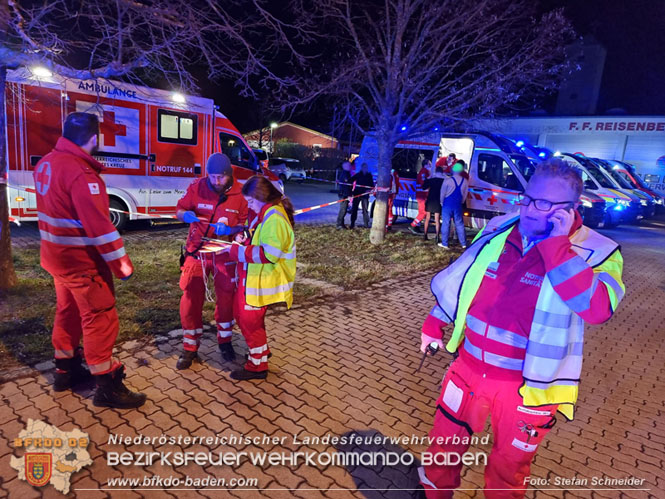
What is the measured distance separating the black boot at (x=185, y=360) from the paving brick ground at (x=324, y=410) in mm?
85

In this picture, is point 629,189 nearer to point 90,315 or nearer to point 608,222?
point 608,222

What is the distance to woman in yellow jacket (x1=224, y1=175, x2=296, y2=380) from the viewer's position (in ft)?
11.0

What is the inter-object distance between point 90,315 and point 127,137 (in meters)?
7.05

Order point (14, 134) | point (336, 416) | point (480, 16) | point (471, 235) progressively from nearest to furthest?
point (336, 416)
point (14, 134)
point (480, 16)
point (471, 235)

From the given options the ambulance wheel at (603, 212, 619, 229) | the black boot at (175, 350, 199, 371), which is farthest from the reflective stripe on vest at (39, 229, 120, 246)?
the ambulance wheel at (603, 212, 619, 229)

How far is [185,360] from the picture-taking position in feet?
12.9

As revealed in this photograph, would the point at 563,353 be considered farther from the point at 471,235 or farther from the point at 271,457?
the point at 471,235

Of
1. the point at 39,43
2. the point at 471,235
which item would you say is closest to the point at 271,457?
the point at 39,43

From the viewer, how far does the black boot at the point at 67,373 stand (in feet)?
11.2

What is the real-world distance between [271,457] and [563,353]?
2.01 metres

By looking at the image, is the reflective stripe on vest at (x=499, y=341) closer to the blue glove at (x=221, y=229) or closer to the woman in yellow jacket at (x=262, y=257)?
the woman in yellow jacket at (x=262, y=257)

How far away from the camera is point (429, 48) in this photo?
8.93 meters

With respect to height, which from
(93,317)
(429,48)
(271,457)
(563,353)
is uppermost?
(429,48)

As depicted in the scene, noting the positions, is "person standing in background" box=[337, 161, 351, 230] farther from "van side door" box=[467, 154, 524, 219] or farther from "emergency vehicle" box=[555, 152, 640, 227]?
"emergency vehicle" box=[555, 152, 640, 227]
